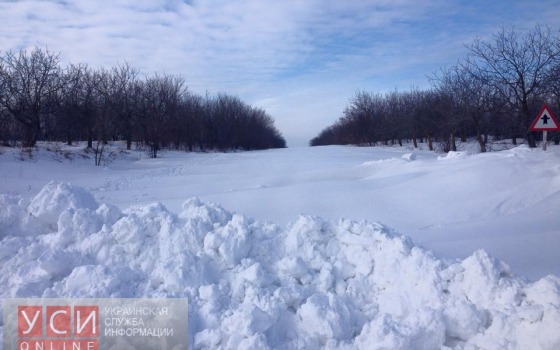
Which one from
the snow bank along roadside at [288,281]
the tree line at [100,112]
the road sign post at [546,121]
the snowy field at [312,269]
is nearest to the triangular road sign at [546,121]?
Result: the road sign post at [546,121]

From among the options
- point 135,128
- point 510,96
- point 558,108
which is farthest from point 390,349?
point 135,128

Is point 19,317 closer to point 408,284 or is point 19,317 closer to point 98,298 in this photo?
point 98,298

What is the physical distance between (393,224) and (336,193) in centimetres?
251

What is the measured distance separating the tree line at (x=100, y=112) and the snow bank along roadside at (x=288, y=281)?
21.1m

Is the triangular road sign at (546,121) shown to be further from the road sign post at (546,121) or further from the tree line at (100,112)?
the tree line at (100,112)

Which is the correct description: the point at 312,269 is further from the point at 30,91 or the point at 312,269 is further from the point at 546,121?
the point at 30,91

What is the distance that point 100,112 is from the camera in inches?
1049

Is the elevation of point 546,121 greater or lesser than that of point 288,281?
greater

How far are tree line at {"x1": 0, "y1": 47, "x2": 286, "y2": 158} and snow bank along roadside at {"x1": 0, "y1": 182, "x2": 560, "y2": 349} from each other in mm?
21147

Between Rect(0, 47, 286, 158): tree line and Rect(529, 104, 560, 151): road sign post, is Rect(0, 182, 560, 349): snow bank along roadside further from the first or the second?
Rect(0, 47, 286, 158): tree line

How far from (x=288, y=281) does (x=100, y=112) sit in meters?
26.1

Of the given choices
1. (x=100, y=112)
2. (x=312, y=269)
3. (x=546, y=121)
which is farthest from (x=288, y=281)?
(x=100, y=112)

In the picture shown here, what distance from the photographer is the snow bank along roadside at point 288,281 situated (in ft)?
10.8

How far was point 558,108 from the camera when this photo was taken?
53.2ft
